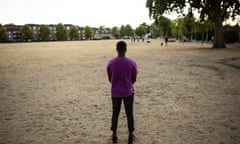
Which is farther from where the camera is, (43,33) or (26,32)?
(43,33)

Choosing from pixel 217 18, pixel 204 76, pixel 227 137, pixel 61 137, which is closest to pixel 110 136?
pixel 61 137

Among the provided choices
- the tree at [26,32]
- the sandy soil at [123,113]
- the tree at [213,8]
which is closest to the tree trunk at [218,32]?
the tree at [213,8]

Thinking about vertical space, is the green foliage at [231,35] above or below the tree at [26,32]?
below

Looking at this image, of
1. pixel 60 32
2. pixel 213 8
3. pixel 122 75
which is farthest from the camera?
pixel 60 32

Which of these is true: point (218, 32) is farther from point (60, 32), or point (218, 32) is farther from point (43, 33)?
point (60, 32)

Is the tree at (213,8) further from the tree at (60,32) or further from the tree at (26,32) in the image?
the tree at (60,32)

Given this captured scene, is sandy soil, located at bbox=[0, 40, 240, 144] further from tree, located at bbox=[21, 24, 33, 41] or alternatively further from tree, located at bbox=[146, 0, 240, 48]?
tree, located at bbox=[21, 24, 33, 41]

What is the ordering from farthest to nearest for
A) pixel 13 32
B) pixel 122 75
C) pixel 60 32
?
pixel 13 32 → pixel 60 32 → pixel 122 75

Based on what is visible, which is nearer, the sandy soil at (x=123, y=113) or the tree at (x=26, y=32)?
the sandy soil at (x=123, y=113)


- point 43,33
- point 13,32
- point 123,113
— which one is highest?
point 13,32

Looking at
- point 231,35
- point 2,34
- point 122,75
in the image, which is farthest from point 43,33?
point 122,75

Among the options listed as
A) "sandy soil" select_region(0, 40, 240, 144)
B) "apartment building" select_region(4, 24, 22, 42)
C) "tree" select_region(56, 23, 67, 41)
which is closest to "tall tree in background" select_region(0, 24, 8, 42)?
"tree" select_region(56, 23, 67, 41)

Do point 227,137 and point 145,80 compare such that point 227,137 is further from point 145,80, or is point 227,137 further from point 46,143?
point 145,80

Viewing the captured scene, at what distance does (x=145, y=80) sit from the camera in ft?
37.6
